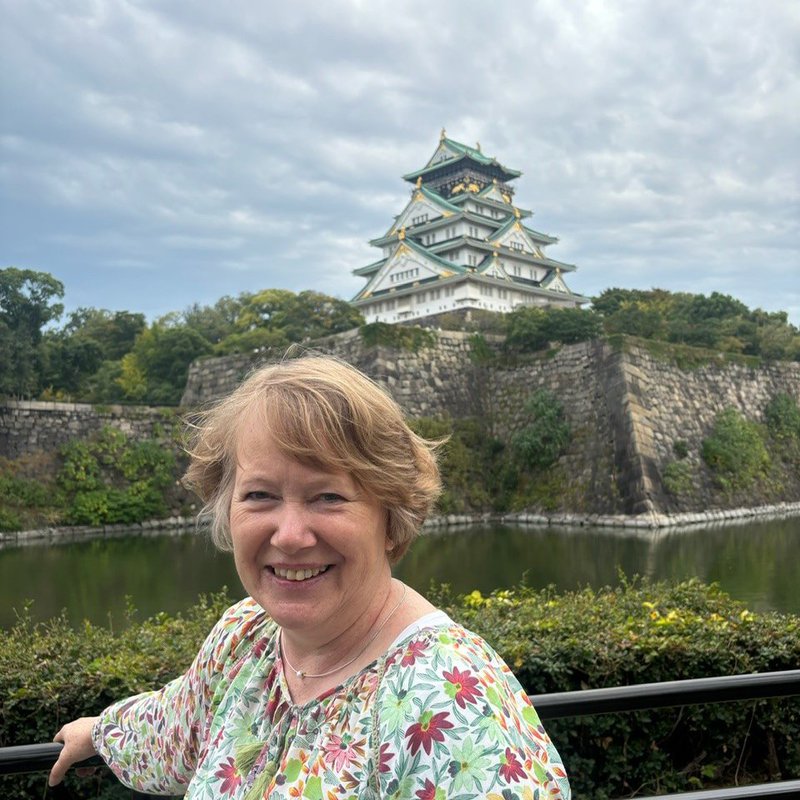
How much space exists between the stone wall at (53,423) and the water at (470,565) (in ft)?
11.4

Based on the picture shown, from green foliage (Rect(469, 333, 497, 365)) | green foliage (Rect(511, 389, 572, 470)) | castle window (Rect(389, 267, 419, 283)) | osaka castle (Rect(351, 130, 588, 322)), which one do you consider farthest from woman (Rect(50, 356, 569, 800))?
castle window (Rect(389, 267, 419, 283))

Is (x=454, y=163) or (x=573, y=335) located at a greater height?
(x=454, y=163)

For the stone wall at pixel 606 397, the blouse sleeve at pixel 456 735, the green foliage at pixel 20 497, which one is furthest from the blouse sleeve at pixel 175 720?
the green foliage at pixel 20 497

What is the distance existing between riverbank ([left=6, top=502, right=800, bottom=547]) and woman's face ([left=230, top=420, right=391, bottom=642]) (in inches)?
556

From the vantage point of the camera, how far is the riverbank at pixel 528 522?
15.4m

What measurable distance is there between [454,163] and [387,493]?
120ft

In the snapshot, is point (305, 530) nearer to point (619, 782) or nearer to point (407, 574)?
point (619, 782)

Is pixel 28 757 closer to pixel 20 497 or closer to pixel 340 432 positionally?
pixel 340 432

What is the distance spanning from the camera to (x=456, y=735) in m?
1.05

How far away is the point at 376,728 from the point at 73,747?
0.76 meters

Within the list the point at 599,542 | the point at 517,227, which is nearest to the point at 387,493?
the point at 599,542

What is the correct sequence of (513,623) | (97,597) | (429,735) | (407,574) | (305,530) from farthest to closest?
(407,574) < (97,597) < (513,623) < (305,530) < (429,735)

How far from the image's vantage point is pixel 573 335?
67.5 feet

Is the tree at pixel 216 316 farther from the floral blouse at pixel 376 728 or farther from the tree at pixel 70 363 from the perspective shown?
the floral blouse at pixel 376 728
